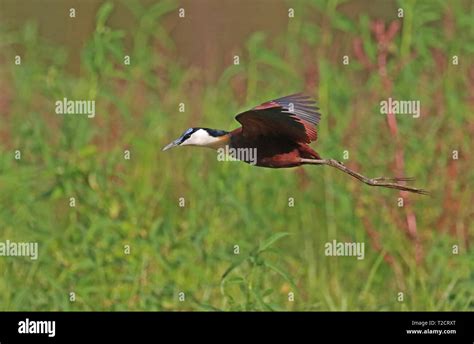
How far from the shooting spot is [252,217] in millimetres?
4953

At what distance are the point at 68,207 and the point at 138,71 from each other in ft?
2.09

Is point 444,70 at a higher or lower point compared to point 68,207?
higher

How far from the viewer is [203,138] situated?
3.69 m

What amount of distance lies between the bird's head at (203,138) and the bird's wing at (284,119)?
0.07 meters

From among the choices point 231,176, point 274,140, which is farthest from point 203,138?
point 231,176

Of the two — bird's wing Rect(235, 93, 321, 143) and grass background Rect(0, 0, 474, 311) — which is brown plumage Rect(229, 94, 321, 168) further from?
grass background Rect(0, 0, 474, 311)

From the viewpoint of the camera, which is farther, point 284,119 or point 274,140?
point 274,140

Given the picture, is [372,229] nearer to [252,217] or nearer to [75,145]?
[252,217]

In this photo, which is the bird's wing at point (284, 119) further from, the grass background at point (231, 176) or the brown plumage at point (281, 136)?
the grass background at point (231, 176)

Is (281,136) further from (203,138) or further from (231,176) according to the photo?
(231,176)

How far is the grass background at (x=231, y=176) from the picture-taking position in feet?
15.4

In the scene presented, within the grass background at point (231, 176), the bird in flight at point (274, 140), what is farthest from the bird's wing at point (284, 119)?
the grass background at point (231, 176)

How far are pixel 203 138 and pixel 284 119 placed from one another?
10.5 inches

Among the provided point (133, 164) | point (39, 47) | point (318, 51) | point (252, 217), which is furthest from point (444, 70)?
point (39, 47)
